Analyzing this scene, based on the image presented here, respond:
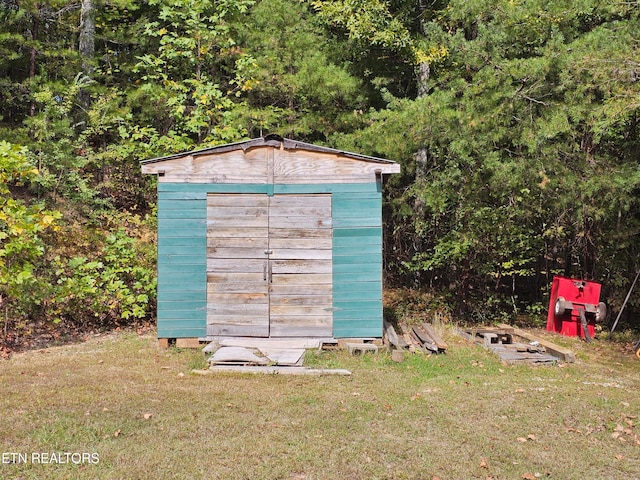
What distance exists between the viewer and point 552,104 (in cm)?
975

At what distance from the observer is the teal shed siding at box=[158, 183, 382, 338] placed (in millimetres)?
8578

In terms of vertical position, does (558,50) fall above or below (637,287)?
above

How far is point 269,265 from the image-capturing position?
862 centimetres

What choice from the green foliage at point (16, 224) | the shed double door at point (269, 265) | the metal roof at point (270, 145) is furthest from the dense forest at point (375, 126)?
the shed double door at point (269, 265)

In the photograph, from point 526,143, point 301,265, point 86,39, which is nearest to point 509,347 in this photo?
point 526,143

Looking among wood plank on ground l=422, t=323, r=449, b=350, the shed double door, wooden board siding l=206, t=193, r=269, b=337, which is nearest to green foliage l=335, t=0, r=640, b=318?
wood plank on ground l=422, t=323, r=449, b=350

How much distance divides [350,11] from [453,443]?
10.7 m

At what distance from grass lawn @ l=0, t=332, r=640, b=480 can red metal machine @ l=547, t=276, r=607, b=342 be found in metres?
2.67

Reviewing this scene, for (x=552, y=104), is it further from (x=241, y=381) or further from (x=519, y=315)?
(x=241, y=381)

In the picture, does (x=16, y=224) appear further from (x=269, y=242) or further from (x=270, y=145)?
(x=270, y=145)

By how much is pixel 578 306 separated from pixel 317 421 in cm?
716

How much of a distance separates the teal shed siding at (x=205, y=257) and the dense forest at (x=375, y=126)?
1.68 m

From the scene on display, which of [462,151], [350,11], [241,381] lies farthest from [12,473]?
[350,11]

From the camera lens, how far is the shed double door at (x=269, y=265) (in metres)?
8.58
